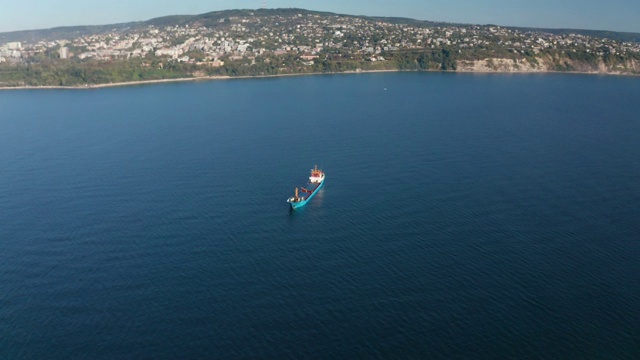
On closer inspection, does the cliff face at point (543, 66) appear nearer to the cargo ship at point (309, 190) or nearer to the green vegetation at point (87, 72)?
the green vegetation at point (87, 72)

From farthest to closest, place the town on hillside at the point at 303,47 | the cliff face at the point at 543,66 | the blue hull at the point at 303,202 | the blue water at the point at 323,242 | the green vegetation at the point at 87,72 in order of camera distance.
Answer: the town on hillside at the point at 303,47 → the cliff face at the point at 543,66 → the green vegetation at the point at 87,72 → the blue hull at the point at 303,202 → the blue water at the point at 323,242

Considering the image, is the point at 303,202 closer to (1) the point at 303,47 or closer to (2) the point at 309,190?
(2) the point at 309,190

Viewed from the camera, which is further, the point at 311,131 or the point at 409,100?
the point at 409,100

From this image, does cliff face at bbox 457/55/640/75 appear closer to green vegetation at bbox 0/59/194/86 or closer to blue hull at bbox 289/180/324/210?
green vegetation at bbox 0/59/194/86

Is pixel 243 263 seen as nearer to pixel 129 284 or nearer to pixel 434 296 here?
pixel 129 284

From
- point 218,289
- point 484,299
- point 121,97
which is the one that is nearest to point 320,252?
point 218,289

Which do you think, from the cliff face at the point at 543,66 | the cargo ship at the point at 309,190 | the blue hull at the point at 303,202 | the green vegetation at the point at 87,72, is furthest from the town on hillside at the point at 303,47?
the blue hull at the point at 303,202

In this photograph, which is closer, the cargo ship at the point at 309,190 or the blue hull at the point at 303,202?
the blue hull at the point at 303,202
